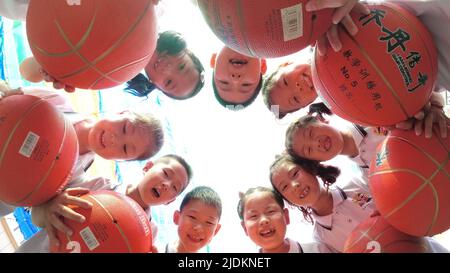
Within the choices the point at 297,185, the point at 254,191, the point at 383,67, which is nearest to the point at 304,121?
the point at 297,185

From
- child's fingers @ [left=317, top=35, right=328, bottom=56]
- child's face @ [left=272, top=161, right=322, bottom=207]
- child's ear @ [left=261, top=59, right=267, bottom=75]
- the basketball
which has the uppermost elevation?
child's fingers @ [left=317, top=35, right=328, bottom=56]

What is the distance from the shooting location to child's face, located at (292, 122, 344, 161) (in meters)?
2.17

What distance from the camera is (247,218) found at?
7.10ft

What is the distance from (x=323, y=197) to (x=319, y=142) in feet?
1.34

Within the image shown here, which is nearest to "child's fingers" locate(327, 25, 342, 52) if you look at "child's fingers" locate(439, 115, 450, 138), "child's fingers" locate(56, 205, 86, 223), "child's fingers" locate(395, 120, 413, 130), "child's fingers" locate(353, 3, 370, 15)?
"child's fingers" locate(353, 3, 370, 15)

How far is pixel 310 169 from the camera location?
227 centimetres

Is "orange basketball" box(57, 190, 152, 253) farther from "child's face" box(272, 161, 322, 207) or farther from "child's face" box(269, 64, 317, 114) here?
"child's face" box(269, 64, 317, 114)

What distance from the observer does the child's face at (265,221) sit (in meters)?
2.07

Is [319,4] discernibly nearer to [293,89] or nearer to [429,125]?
[429,125]

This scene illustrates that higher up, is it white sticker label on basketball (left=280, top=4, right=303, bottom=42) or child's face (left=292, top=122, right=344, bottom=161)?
white sticker label on basketball (left=280, top=4, right=303, bottom=42)

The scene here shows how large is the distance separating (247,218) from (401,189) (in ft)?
3.08

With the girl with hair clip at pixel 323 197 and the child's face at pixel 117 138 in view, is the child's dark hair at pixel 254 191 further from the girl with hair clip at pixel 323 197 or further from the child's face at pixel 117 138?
the child's face at pixel 117 138

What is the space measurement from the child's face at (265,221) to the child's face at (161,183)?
0.42 m

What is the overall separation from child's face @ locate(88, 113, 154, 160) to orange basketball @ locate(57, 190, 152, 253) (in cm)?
56
